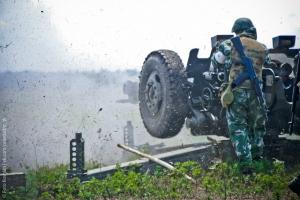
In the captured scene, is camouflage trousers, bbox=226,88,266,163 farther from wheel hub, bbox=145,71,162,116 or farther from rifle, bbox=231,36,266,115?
wheel hub, bbox=145,71,162,116

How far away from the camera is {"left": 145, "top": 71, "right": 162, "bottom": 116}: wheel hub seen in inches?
218

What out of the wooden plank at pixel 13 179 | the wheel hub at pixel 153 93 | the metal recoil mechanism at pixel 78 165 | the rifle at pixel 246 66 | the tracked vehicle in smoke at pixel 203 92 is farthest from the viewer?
the metal recoil mechanism at pixel 78 165

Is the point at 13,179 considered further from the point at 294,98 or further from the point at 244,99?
the point at 294,98

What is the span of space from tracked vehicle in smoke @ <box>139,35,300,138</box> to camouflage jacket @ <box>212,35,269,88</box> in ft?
0.79

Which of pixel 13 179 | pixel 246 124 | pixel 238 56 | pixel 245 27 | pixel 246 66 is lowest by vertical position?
pixel 13 179

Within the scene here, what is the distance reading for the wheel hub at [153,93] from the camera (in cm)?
554

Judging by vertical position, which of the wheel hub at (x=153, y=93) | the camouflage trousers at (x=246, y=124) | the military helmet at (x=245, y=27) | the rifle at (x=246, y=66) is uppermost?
the military helmet at (x=245, y=27)

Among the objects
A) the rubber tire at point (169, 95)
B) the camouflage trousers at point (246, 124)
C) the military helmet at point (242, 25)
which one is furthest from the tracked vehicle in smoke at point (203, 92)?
the camouflage trousers at point (246, 124)

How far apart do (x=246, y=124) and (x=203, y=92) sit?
2.44ft

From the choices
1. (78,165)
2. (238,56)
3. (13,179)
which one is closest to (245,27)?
(238,56)

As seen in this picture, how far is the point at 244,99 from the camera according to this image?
4816mm

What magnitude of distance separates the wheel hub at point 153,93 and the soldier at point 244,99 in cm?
95

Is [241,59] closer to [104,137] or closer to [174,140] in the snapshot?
[174,140]

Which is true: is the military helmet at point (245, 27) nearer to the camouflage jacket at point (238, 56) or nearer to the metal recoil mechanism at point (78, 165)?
the camouflage jacket at point (238, 56)
